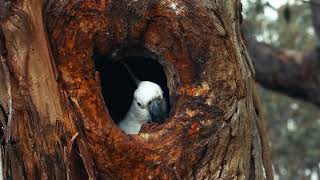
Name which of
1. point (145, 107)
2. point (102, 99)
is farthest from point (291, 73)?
point (102, 99)

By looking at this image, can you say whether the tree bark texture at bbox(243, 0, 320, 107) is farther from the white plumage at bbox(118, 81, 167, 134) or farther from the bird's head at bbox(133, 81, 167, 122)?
the bird's head at bbox(133, 81, 167, 122)

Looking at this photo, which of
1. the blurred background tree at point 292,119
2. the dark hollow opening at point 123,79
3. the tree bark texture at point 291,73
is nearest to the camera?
the dark hollow opening at point 123,79

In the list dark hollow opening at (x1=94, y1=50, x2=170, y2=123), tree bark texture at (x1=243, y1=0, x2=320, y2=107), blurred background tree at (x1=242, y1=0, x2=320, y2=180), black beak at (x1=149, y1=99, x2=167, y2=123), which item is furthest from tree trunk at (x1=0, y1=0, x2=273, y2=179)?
blurred background tree at (x1=242, y1=0, x2=320, y2=180)

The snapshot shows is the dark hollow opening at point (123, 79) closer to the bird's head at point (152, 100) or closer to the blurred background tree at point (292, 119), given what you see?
the bird's head at point (152, 100)

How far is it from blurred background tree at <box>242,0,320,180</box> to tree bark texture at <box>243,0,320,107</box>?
7.82 feet

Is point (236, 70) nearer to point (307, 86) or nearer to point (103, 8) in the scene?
point (103, 8)

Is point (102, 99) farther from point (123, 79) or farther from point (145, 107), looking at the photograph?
point (123, 79)

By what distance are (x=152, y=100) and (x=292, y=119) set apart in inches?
221

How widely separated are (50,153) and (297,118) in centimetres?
672

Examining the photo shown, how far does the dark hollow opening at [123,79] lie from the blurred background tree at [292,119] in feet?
13.1

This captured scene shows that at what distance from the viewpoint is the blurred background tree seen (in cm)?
837

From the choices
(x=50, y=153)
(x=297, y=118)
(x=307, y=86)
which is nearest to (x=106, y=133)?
(x=50, y=153)

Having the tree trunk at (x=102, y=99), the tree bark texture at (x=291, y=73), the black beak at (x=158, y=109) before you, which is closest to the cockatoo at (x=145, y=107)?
the black beak at (x=158, y=109)

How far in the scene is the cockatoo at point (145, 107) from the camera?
3765mm
